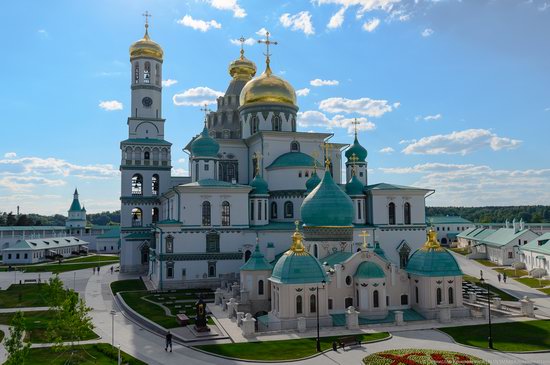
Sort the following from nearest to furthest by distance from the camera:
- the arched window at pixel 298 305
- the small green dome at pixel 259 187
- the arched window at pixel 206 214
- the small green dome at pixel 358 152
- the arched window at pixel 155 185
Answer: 1. the arched window at pixel 298 305
2. the arched window at pixel 206 214
3. the small green dome at pixel 259 187
4. the small green dome at pixel 358 152
5. the arched window at pixel 155 185

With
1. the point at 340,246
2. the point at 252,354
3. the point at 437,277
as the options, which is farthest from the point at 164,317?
the point at 437,277

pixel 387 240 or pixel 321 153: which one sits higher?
pixel 321 153

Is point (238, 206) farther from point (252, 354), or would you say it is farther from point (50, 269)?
point (50, 269)

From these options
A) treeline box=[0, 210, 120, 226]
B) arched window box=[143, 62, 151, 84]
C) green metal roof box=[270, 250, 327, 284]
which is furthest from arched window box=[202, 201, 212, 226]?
treeline box=[0, 210, 120, 226]

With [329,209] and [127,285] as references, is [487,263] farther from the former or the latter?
[127,285]

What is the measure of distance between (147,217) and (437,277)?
3055 centimetres

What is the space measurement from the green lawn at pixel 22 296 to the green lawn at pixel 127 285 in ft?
17.8

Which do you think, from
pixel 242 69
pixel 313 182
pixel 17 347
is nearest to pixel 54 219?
pixel 242 69

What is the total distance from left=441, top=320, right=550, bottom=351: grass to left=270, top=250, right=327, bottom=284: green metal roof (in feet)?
23.2

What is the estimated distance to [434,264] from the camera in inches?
1094

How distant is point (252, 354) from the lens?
828 inches

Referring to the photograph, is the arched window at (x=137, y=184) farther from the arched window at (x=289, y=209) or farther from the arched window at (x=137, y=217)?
the arched window at (x=289, y=209)

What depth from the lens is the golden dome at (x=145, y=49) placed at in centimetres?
5047

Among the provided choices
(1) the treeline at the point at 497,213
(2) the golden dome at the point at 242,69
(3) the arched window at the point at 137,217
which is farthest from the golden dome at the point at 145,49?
(1) the treeline at the point at 497,213
